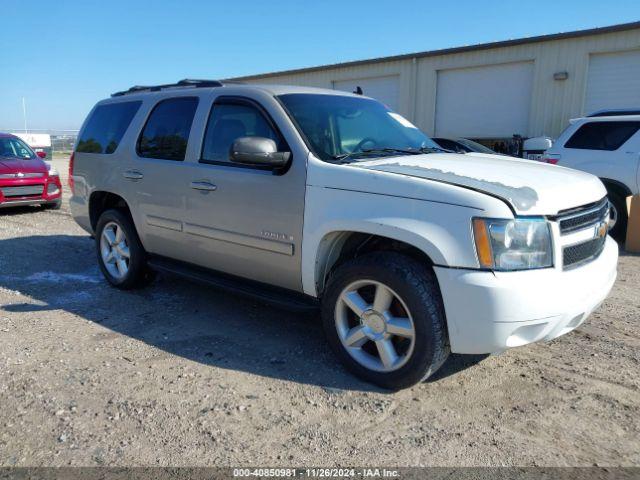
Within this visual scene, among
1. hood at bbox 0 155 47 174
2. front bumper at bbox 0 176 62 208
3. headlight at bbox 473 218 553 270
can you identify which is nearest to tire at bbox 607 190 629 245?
headlight at bbox 473 218 553 270

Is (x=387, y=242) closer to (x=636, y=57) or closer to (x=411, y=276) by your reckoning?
(x=411, y=276)

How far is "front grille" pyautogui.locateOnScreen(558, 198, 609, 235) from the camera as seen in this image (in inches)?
119

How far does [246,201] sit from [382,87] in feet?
59.9

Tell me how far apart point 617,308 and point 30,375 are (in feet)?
15.9

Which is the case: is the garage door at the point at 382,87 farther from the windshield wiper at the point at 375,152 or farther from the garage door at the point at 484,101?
the windshield wiper at the point at 375,152

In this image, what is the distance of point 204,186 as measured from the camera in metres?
4.18

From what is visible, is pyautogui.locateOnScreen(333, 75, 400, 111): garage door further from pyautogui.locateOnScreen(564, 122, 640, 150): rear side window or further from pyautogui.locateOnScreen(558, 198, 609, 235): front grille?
pyautogui.locateOnScreen(558, 198, 609, 235): front grille

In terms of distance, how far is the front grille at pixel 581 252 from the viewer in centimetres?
304

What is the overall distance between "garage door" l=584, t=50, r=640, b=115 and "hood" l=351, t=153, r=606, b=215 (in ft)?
43.8

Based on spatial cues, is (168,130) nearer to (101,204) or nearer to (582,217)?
(101,204)

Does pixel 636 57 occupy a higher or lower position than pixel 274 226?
higher

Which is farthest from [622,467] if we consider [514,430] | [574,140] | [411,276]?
[574,140]

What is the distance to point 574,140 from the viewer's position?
8.39 metres

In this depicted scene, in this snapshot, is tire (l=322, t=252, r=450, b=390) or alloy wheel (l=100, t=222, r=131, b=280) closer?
tire (l=322, t=252, r=450, b=390)
